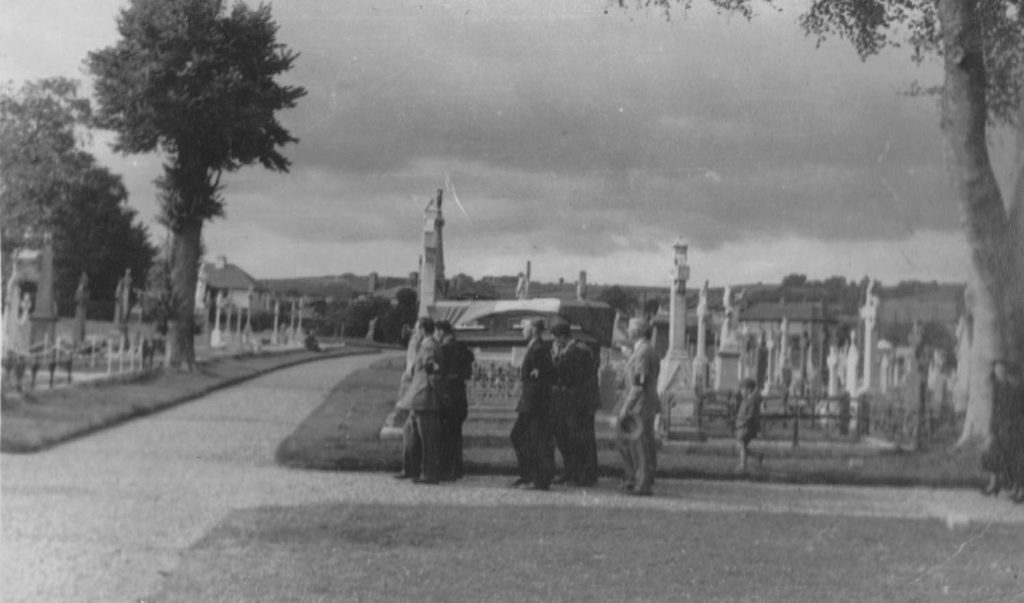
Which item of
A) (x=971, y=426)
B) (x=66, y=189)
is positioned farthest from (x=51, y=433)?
(x=971, y=426)

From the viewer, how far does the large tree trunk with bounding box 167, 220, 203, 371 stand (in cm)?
970

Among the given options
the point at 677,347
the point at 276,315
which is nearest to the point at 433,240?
the point at 276,315

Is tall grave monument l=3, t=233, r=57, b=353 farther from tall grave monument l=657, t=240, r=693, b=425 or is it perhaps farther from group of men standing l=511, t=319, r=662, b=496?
tall grave monument l=657, t=240, r=693, b=425

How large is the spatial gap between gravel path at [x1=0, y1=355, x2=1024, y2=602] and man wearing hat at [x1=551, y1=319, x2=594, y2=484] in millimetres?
319

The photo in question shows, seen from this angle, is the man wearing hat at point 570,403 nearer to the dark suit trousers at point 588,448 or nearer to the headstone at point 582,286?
the dark suit trousers at point 588,448

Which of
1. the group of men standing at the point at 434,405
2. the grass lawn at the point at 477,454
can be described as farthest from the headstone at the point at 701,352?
the group of men standing at the point at 434,405

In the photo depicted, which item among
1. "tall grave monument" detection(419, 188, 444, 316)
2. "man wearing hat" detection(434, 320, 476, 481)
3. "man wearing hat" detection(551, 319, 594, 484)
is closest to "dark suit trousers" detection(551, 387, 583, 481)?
"man wearing hat" detection(551, 319, 594, 484)

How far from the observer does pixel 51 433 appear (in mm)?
10406

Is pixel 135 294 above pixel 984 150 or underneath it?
underneath

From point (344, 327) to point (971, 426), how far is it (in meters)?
4.88

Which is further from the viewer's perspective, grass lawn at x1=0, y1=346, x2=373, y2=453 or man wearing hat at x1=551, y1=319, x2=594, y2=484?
man wearing hat at x1=551, y1=319, x2=594, y2=484

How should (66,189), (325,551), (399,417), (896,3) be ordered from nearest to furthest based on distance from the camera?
(325,551) < (896,3) < (66,189) < (399,417)

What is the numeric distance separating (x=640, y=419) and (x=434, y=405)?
1.78m

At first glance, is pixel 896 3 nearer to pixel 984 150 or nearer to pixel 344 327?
pixel 984 150
